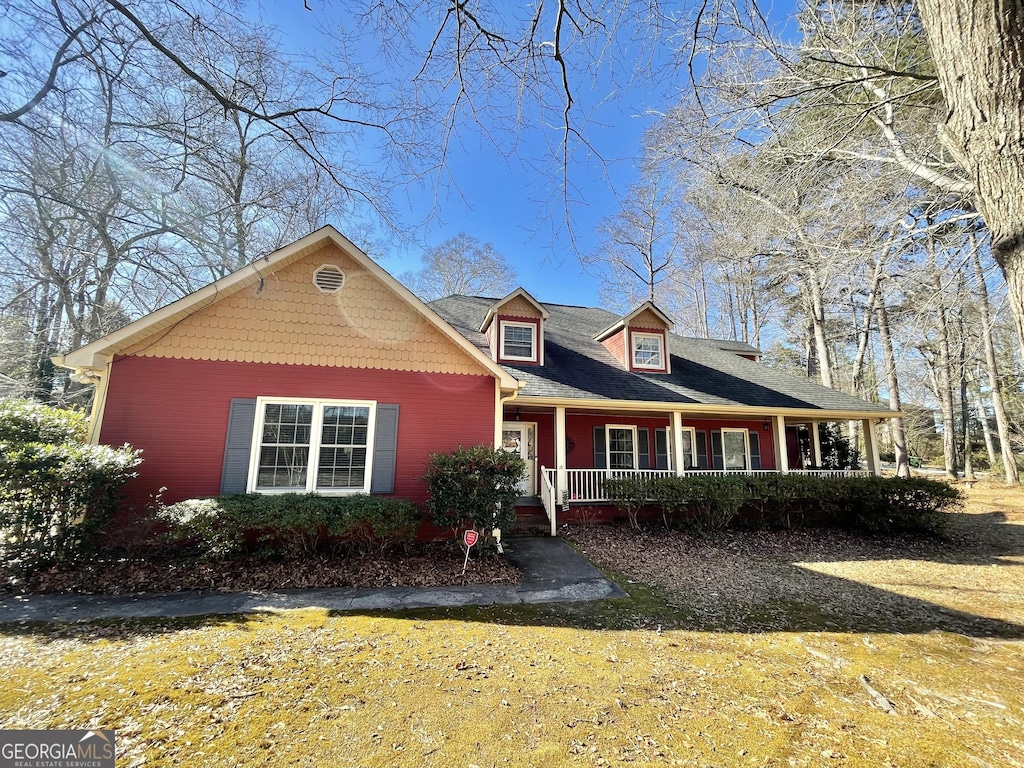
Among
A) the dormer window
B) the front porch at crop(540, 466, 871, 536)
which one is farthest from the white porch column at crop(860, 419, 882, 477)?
the dormer window

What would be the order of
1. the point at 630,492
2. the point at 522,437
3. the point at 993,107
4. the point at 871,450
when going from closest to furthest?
the point at 993,107 < the point at 630,492 < the point at 522,437 < the point at 871,450

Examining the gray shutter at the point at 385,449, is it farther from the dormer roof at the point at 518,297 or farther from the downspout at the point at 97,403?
the dormer roof at the point at 518,297

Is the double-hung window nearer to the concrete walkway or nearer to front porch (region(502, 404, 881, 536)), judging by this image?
front porch (region(502, 404, 881, 536))

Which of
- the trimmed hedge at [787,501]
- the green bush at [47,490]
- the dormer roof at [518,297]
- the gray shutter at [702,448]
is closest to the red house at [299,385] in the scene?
the green bush at [47,490]

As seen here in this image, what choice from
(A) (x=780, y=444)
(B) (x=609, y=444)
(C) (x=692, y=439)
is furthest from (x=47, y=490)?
(A) (x=780, y=444)

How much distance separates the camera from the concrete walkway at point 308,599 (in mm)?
4543

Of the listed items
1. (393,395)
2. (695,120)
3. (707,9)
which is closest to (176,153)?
(393,395)

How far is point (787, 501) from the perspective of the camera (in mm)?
10602

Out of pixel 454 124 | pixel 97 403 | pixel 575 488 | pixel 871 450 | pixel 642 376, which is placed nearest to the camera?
pixel 454 124

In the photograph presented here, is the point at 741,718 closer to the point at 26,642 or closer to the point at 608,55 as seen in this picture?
the point at 608,55

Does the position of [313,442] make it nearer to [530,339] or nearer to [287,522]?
[287,522]

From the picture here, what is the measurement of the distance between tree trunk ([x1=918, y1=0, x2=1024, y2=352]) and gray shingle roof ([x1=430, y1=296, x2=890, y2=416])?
25.4ft

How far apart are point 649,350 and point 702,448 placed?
3.70m

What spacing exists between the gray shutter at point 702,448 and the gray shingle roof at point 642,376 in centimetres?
177
